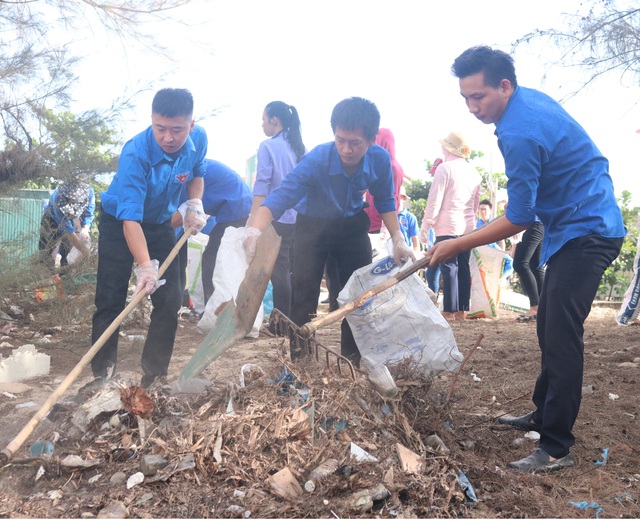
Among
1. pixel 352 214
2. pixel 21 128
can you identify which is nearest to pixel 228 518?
pixel 352 214

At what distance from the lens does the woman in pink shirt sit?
6.34 metres

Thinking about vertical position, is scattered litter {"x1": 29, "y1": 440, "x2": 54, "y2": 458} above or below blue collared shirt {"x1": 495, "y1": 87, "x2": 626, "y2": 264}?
below

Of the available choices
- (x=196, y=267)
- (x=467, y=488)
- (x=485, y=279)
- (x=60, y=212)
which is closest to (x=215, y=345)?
(x=467, y=488)

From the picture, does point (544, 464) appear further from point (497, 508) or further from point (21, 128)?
point (21, 128)

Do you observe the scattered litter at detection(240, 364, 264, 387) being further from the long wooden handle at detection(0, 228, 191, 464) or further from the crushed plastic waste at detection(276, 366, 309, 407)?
the long wooden handle at detection(0, 228, 191, 464)

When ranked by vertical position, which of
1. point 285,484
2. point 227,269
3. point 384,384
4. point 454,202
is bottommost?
point 285,484

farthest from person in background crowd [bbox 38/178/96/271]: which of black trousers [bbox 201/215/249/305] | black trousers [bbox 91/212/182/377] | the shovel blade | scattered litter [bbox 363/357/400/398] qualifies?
scattered litter [bbox 363/357/400/398]

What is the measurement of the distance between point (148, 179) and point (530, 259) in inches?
168

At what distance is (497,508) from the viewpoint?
2.17m

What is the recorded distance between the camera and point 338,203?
11.3ft

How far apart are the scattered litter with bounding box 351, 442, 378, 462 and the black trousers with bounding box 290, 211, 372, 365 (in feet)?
4.06

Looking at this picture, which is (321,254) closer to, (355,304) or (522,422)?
(355,304)

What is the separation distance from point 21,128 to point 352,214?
260 cm

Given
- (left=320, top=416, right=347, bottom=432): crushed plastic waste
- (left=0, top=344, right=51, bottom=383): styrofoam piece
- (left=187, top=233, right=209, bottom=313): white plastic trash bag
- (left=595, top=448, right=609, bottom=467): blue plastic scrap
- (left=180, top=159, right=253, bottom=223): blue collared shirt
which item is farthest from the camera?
(left=187, top=233, right=209, bottom=313): white plastic trash bag
